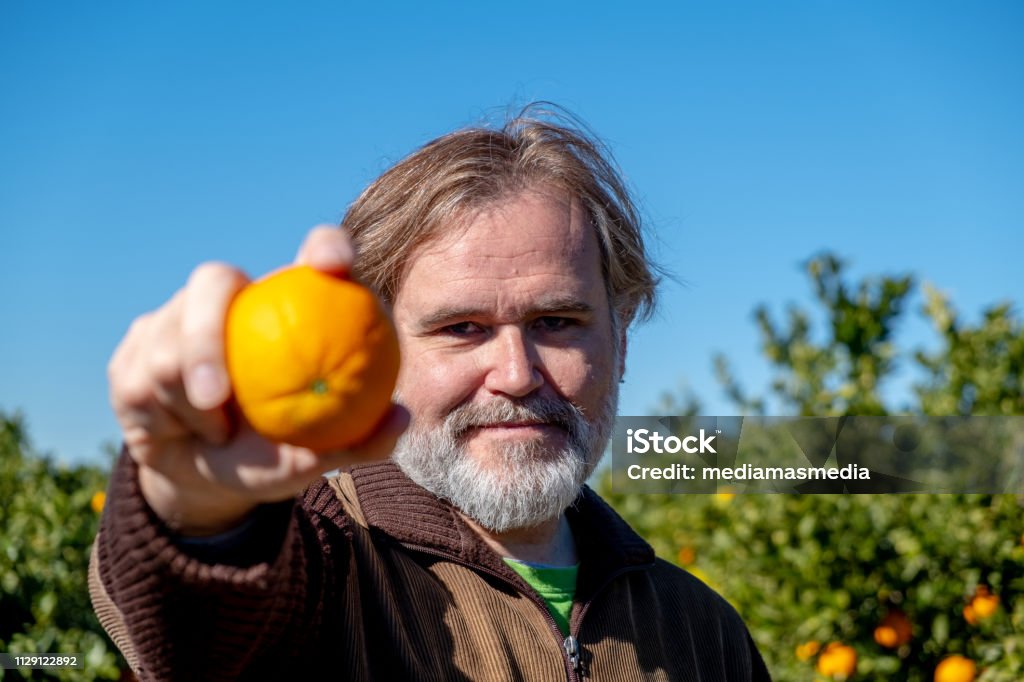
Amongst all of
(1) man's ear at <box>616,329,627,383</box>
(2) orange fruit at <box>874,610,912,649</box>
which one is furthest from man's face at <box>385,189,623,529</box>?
(2) orange fruit at <box>874,610,912,649</box>

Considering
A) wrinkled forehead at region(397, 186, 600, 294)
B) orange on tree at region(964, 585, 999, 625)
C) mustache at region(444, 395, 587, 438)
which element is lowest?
orange on tree at region(964, 585, 999, 625)

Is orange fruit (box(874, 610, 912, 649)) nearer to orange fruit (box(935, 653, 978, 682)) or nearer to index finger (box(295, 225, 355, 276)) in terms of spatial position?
orange fruit (box(935, 653, 978, 682))

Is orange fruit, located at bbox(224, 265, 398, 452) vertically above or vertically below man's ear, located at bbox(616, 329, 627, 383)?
below

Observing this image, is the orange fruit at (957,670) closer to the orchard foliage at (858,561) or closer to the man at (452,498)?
the orchard foliage at (858,561)

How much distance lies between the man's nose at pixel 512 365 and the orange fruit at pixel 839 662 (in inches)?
97.1

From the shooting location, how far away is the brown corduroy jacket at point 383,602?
3.56ft

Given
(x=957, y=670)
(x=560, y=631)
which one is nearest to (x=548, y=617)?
(x=560, y=631)

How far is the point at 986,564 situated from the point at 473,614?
2918mm

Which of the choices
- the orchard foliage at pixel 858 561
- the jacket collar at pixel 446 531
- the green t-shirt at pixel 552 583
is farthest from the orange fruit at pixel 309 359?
the orchard foliage at pixel 858 561

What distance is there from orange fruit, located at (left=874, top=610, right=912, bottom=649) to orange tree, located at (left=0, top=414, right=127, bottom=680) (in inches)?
114

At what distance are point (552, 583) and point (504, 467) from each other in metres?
0.26

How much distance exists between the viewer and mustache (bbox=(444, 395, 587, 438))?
193cm

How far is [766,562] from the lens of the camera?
13.5ft

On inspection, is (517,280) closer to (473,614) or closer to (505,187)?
(505,187)
